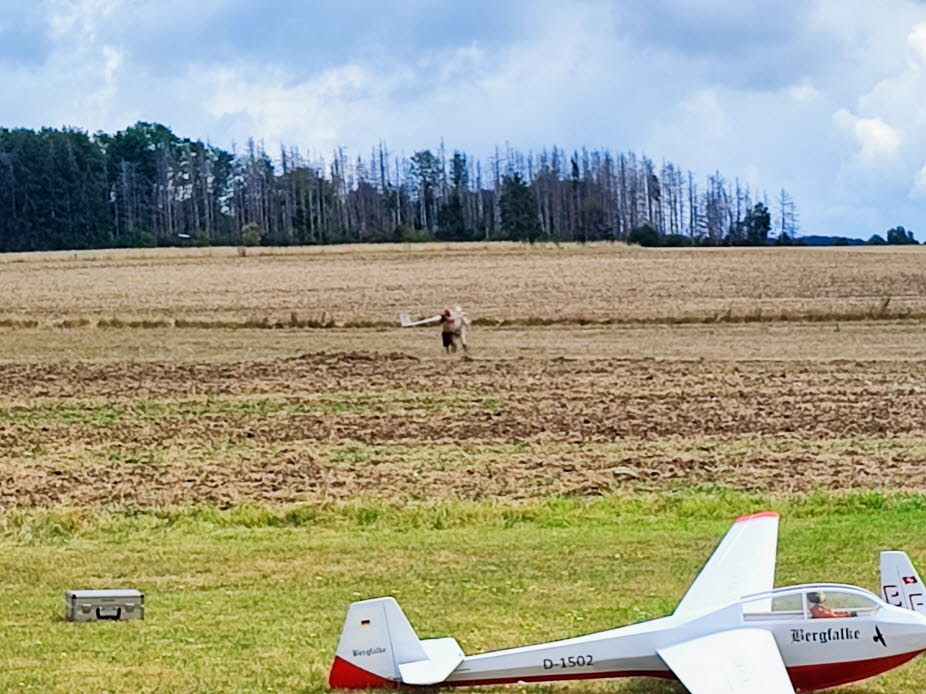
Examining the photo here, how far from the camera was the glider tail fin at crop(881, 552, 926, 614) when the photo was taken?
1016 cm

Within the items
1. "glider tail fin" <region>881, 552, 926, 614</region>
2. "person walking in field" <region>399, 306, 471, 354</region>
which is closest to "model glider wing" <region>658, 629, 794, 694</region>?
"glider tail fin" <region>881, 552, 926, 614</region>

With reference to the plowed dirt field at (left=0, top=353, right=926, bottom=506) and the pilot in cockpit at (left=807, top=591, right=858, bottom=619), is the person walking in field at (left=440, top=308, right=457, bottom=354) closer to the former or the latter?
the plowed dirt field at (left=0, top=353, right=926, bottom=506)

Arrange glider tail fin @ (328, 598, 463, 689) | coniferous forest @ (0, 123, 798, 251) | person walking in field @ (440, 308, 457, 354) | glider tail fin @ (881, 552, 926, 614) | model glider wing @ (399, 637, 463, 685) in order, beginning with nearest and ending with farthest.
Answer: model glider wing @ (399, 637, 463, 685) → glider tail fin @ (328, 598, 463, 689) → glider tail fin @ (881, 552, 926, 614) → person walking in field @ (440, 308, 457, 354) → coniferous forest @ (0, 123, 798, 251)

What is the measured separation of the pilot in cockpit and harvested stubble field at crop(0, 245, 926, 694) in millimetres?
666

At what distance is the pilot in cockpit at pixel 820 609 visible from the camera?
9.53m

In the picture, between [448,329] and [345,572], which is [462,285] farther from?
[345,572]

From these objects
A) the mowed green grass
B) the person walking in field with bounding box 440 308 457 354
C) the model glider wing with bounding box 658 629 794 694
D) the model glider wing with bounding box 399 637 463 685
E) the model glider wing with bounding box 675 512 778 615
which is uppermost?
the person walking in field with bounding box 440 308 457 354

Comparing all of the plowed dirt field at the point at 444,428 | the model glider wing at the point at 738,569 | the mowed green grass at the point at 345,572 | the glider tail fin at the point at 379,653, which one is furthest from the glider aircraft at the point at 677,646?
the plowed dirt field at the point at 444,428

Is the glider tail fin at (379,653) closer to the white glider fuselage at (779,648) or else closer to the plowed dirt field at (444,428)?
the white glider fuselage at (779,648)

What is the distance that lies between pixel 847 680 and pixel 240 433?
15.0 meters

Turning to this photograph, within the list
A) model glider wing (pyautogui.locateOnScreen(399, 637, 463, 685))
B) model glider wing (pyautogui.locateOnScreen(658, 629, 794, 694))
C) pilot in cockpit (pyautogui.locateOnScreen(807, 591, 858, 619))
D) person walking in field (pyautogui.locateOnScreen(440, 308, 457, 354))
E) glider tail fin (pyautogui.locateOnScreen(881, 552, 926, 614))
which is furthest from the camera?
person walking in field (pyautogui.locateOnScreen(440, 308, 457, 354))

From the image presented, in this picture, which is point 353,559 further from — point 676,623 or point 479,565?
point 676,623

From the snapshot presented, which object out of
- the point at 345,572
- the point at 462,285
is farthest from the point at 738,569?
the point at 462,285

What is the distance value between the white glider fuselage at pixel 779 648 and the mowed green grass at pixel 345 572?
0.32 m
